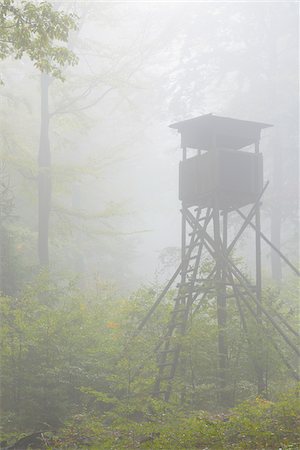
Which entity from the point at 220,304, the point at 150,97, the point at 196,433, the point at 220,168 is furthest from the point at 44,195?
the point at 196,433

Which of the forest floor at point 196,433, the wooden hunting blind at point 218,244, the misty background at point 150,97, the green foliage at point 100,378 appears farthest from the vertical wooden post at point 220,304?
the misty background at point 150,97

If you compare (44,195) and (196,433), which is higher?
(44,195)

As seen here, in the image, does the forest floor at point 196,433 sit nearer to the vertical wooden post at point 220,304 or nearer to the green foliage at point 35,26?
the vertical wooden post at point 220,304

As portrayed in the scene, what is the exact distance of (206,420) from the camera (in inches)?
352

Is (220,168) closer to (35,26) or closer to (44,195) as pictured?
(35,26)

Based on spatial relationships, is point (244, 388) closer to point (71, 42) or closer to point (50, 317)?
point (50, 317)

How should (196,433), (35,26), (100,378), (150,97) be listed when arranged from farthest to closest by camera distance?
(150,97) → (100,378) → (35,26) → (196,433)

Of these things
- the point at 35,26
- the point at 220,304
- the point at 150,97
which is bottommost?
the point at 220,304

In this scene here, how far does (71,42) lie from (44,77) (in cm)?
160

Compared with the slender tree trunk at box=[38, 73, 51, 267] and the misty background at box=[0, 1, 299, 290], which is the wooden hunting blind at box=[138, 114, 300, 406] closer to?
the misty background at box=[0, 1, 299, 290]

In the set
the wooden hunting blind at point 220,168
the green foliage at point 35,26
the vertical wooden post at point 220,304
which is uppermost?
the green foliage at point 35,26

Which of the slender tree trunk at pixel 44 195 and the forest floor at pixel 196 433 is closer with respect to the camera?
the forest floor at pixel 196 433

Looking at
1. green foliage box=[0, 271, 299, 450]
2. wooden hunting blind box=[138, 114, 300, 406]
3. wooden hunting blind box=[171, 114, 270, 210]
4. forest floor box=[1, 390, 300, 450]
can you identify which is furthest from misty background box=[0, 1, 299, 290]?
forest floor box=[1, 390, 300, 450]

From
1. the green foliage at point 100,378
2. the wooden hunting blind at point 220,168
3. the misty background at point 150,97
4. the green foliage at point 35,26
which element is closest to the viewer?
the green foliage at point 35,26
